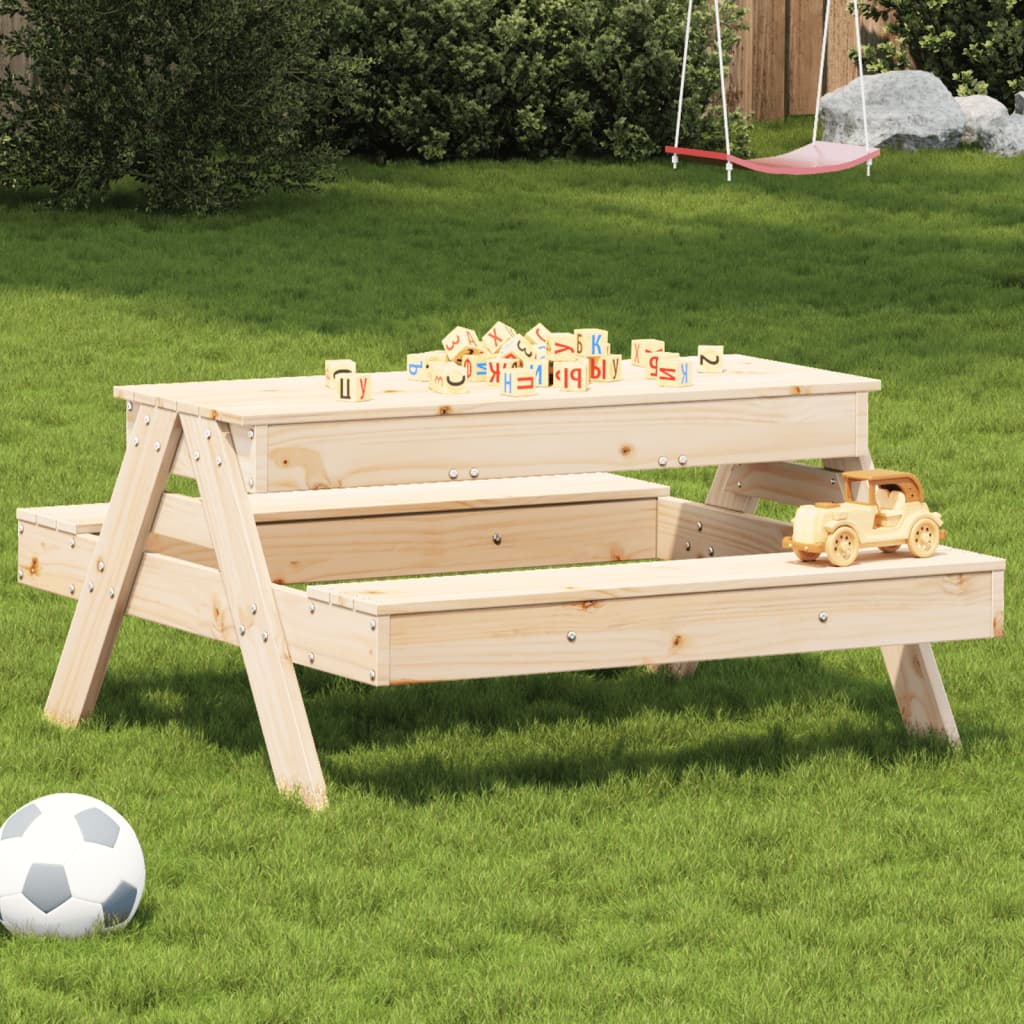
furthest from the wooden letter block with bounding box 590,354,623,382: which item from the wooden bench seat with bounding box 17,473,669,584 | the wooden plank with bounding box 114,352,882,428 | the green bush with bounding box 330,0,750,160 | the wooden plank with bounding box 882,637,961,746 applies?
the green bush with bounding box 330,0,750,160

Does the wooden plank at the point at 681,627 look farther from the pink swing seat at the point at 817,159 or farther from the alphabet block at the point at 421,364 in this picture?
the pink swing seat at the point at 817,159

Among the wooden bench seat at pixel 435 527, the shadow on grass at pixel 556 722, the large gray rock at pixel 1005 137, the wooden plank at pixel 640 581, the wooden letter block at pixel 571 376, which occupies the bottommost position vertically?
the large gray rock at pixel 1005 137

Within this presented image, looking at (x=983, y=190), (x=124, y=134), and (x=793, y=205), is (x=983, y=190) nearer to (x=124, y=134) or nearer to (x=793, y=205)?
(x=793, y=205)

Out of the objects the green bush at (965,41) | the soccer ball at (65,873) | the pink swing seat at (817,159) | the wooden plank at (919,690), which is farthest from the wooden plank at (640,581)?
the green bush at (965,41)

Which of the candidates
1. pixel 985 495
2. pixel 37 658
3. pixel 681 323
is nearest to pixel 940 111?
pixel 681 323

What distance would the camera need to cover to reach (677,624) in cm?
567

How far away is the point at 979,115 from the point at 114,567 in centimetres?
1735

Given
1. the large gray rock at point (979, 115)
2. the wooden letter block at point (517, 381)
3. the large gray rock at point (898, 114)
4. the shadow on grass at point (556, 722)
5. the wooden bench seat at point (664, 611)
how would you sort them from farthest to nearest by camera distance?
the large gray rock at point (979, 115) → the large gray rock at point (898, 114) → the shadow on grass at point (556, 722) → the wooden letter block at point (517, 381) → the wooden bench seat at point (664, 611)

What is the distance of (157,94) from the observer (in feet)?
55.8

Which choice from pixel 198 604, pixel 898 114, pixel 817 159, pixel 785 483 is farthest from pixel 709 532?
pixel 898 114

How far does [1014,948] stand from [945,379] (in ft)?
27.5

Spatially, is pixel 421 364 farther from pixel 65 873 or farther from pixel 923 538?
pixel 65 873

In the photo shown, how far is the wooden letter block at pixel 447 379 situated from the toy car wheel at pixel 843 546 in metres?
1.10

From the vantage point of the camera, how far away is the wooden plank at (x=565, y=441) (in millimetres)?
5645
